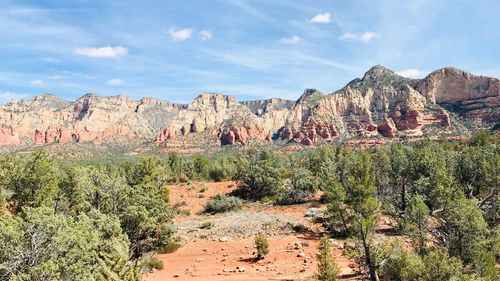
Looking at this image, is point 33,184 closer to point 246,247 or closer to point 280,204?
point 246,247

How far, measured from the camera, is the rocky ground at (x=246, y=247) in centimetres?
2859

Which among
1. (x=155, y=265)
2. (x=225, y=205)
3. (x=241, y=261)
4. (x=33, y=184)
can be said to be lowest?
(x=155, y=265)

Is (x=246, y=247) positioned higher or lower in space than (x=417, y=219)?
lower

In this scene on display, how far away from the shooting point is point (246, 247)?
35438 mm

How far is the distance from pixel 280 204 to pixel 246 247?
61.8ft

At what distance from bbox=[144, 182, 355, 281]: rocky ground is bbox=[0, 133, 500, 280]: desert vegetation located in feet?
4.70

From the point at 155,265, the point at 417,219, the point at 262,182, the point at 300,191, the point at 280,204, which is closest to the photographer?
the point at 417,219

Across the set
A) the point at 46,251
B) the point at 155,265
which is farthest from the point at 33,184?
the point at 46,251

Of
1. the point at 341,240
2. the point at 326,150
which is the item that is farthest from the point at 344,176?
the point at 326,150

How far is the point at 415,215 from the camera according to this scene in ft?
91.6

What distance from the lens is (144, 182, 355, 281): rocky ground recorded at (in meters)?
28.6

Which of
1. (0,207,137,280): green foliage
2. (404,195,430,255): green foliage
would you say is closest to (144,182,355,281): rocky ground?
(404,195,430,255): green foliage

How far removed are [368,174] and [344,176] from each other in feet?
96.7

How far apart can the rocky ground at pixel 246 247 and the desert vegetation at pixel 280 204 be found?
56.4 inches
